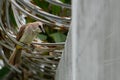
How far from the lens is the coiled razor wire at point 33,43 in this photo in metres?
2.03

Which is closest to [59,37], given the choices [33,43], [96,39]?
[33,43]

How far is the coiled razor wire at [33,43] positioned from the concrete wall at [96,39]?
0.97 m

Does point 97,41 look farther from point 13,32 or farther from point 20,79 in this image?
point 20,79

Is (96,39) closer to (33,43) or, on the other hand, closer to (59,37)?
(33,43)

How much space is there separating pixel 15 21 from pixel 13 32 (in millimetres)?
147

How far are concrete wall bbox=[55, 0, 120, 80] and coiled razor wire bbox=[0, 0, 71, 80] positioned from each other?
0.97 metres

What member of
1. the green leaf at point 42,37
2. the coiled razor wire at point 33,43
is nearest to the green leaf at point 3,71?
the coiled razor wire at point 33,43

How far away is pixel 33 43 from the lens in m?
2.12

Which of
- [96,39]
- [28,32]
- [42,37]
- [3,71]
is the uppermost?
[96,39]

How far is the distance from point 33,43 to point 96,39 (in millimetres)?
1302

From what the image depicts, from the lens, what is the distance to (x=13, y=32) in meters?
2.36

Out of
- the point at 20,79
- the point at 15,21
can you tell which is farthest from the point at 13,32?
the point at 20,79

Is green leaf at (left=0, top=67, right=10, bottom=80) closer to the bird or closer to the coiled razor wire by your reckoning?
the coiled razor wire

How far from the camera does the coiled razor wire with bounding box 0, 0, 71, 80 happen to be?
2.03 meters
